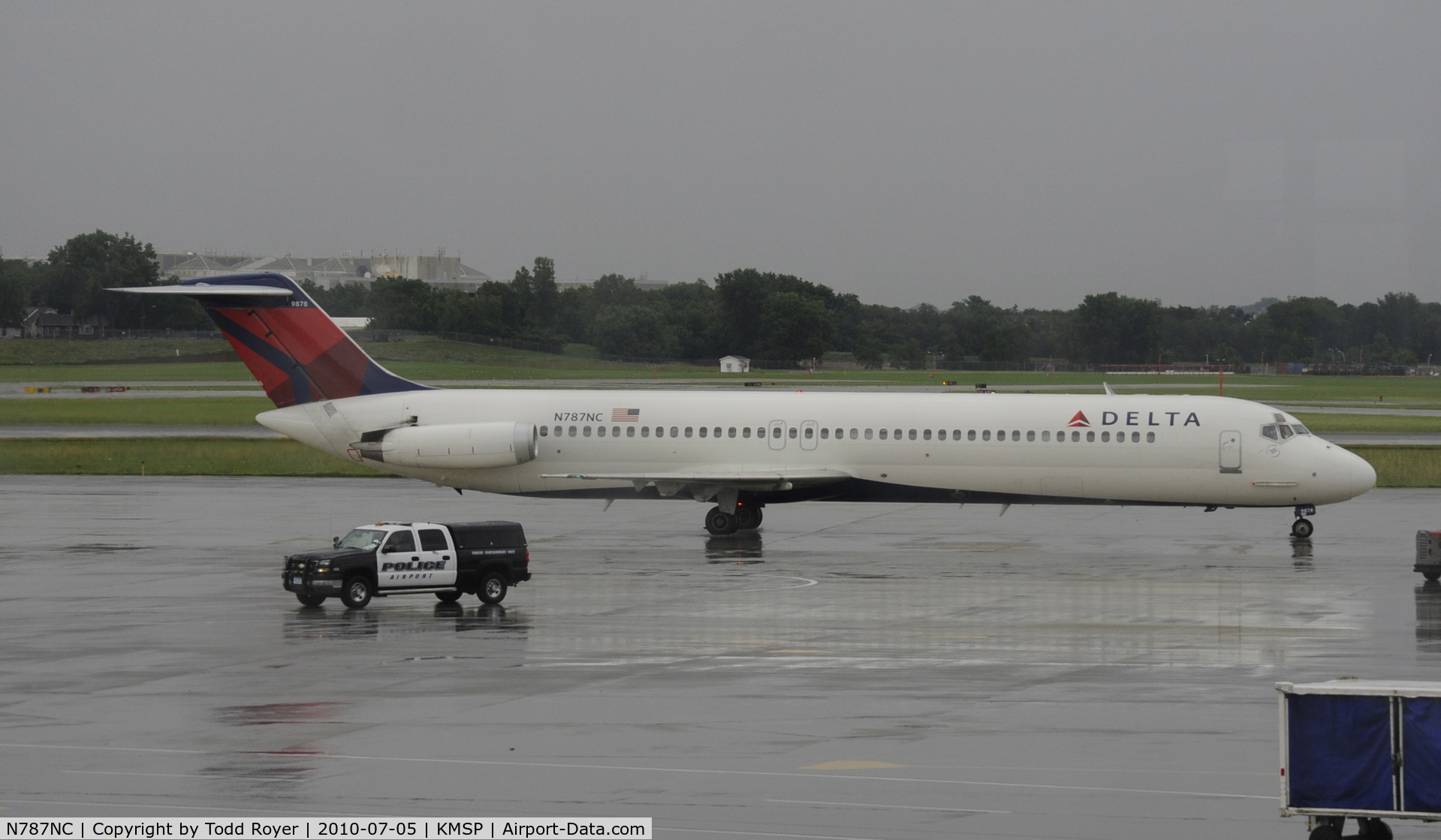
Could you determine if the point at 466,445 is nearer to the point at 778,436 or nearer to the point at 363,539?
the point at 778,436

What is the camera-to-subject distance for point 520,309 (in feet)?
446

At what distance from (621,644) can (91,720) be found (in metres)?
7.64

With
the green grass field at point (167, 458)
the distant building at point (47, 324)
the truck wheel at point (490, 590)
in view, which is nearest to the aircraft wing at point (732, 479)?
the truck wheel at point (490, 590)

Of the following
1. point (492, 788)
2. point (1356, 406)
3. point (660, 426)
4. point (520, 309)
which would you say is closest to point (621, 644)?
point (492, 788)

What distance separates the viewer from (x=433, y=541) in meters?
26.2

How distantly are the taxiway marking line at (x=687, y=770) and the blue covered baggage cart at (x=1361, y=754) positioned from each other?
1.92m

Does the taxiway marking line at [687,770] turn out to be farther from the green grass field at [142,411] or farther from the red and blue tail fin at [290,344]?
the green grass field at [142,411]

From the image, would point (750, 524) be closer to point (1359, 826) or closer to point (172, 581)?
point (172, 581)

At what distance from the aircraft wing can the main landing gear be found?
2.06 ft

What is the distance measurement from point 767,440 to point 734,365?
89920 millimetres

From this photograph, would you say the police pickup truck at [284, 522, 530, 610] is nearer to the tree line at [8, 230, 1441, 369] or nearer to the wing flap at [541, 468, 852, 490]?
the wing flap at [541, 468, 852, 490]

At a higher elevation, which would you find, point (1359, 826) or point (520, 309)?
point (520, 309)

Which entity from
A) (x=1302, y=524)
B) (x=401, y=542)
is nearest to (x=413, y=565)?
(x=401, y=542)

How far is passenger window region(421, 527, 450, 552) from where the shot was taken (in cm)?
2611
